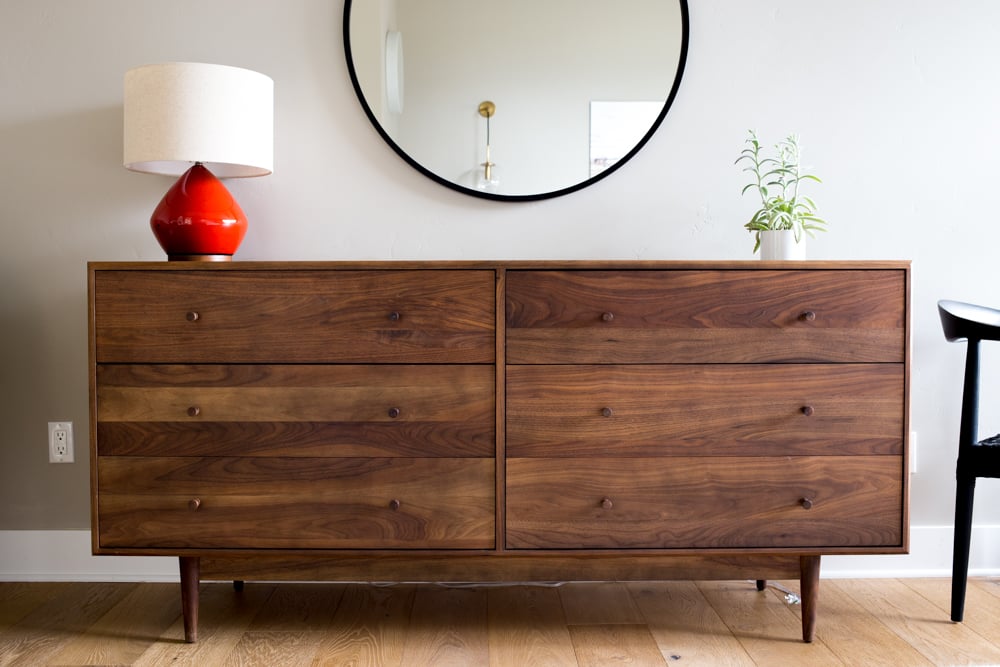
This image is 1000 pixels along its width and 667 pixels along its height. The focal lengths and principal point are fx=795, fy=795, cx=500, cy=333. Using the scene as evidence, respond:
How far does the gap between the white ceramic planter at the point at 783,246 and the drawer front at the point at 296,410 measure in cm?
74

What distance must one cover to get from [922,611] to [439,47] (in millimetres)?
1872

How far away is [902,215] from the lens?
2.17 m

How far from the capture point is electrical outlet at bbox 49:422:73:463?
215cm

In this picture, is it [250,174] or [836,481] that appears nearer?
[836,481]

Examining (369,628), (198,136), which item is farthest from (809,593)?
(198,136)

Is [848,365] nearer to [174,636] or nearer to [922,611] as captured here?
[922,611]

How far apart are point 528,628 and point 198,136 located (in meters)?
1.35

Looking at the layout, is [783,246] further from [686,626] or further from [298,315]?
[298,315]

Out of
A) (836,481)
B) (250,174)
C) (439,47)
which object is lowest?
(836,481)

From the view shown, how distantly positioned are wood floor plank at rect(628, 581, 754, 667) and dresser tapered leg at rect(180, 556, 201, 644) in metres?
1.03

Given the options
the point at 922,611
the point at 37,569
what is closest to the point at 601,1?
the point at 922,611

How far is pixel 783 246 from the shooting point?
184cm

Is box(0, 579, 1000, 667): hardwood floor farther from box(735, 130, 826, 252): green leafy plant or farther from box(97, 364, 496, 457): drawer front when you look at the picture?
box(735, 130, 826, 252): green leafy plant

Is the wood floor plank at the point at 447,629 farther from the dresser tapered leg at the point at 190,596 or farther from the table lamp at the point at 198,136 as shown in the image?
the table lamp at the point at 198,136
